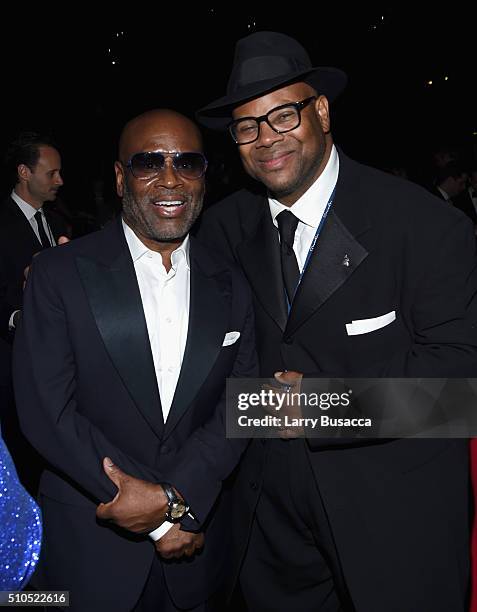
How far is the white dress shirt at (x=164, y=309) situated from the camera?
230 cm

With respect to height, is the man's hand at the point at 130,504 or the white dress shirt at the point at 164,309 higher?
the white dress shirt at the point at 164,309

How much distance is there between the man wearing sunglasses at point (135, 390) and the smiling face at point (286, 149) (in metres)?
0.25

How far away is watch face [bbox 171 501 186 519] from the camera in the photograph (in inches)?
88.0

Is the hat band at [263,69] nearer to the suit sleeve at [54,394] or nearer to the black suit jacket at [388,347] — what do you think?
the black suit jacket at [388,347]

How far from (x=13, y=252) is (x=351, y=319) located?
3.18 metres

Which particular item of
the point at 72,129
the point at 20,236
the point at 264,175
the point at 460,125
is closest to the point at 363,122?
the point at 460,125

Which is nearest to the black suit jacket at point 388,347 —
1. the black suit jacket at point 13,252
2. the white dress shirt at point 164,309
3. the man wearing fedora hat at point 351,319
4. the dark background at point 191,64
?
the man wearing fedora hat at point 351,319

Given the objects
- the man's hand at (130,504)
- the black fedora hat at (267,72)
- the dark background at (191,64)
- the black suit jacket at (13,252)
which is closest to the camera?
the man's hand at (130,504)

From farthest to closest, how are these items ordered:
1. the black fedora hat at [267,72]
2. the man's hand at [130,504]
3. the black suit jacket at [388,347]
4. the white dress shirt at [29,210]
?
the white dress shirt at [29,210], the black fedora hat at [267,72], the black suit jacket at [388,347], the man's hand at [130,504]

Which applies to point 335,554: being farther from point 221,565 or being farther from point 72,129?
point 72,129

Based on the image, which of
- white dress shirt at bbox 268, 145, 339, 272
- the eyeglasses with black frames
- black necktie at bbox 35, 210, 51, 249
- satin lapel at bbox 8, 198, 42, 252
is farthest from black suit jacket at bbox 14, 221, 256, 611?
black necktie at bbox 35, 210, 51, 249

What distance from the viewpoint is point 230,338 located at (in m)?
2.40

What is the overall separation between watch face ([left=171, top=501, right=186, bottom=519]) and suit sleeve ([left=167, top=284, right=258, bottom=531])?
0.03 m

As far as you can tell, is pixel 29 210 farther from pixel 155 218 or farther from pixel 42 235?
pixel 155 218
